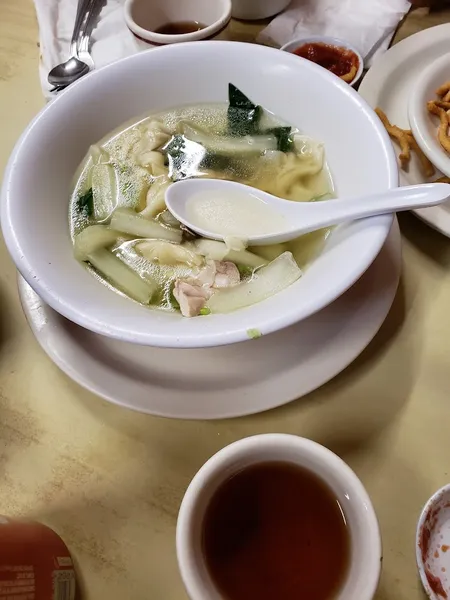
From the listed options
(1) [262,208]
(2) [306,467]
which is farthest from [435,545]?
(1) [262,208]

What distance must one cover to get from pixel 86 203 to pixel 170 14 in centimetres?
71

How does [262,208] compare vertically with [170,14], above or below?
below

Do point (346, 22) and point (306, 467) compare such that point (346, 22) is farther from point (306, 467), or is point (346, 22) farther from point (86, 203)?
point (306, 467)

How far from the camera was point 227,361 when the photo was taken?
1.06m

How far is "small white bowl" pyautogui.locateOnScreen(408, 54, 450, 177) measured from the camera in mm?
1228

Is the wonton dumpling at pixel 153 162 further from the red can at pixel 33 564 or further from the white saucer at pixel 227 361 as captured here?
the red can at pixel 33 564

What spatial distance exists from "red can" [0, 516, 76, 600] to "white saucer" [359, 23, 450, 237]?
121 cm

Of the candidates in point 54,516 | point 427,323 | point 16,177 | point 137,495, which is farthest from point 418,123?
point 54,516

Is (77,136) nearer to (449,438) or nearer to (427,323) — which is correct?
(427,323)

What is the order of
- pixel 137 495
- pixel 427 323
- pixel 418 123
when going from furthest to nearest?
1. pixel 418 123
2. pixel 427 323
3. pixel 137 495

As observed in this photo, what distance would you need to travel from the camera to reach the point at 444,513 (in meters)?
0.92

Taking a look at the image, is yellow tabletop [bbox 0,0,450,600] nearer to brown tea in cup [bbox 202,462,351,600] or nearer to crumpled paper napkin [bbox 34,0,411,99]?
brown tea in cup [bbox 202,462,351,600]

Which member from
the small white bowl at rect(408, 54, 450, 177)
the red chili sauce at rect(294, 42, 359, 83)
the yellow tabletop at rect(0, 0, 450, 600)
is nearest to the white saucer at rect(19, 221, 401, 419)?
the yellow tabletop at rect(0, 0, 450, 600)

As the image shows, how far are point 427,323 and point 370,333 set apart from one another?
0.59ft
